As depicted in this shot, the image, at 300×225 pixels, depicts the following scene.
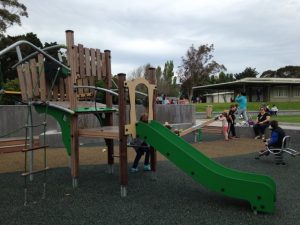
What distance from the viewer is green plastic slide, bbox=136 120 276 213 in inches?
199

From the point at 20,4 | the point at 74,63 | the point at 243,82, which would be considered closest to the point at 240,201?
the point at 74,63

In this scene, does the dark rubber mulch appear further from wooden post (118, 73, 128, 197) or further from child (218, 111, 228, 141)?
child (218, 111, 228, 141)

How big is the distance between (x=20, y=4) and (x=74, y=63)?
29761 mm

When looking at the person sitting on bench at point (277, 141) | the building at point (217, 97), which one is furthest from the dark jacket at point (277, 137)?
the building at point (217, 97)

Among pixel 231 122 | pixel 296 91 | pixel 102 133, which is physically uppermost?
pixel 296 91

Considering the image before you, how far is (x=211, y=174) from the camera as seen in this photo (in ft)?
17.6

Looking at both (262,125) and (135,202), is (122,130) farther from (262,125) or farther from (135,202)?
(262,125)

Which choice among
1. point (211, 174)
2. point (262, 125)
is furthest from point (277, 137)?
point (262, 125)

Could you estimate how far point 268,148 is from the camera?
9227 millimetres

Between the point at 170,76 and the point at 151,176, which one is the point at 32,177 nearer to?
the point at 151,176

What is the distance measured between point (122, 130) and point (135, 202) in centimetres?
125

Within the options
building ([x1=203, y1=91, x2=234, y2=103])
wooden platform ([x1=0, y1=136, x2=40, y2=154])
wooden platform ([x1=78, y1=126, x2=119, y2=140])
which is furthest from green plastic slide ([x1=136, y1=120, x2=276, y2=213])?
building ([x1=203, y1=91, x2=234, y2=103])

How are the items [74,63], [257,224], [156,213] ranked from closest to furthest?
[257,224], [156,213], [74,63]

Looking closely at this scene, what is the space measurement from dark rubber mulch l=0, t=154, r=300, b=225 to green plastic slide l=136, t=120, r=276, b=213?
9.5 inches
